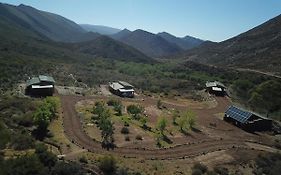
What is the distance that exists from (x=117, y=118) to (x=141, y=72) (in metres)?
80.3

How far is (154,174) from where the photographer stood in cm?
4022

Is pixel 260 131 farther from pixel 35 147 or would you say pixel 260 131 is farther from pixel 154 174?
pixel 35 147

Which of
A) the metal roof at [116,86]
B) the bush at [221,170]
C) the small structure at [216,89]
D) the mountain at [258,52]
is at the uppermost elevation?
the mountain at [258,52]

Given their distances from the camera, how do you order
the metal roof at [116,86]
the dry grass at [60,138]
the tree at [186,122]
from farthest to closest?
the metal roof at [116,86]
the tree at [186,122]
the dry grass at [60,138]

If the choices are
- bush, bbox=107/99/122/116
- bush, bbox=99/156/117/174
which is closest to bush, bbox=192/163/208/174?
bush, bbox=99/156/117/174

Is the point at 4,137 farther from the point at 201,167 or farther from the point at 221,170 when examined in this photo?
the point at 221,170

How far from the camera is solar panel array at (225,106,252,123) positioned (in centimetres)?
6756

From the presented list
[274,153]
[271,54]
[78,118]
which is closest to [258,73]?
[271,54]

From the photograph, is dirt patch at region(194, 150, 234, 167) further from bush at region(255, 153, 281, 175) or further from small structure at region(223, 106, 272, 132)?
small structure at region(223, 106, 272, 132)

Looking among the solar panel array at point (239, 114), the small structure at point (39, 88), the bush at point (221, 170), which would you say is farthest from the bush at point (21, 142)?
the solar panel array at point (239, 114)

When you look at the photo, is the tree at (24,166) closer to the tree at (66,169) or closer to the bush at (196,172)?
the tree at (66,169)

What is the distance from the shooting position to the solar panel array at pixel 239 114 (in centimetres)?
6756

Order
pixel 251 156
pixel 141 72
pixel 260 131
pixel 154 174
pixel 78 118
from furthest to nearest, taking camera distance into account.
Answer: pixel 141 72 < pixel 260 131 < pixel 78 118 < pixel 251 156 < pixel 154 174

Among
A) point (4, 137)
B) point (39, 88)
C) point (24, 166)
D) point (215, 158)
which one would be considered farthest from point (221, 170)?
point (39, 88)
